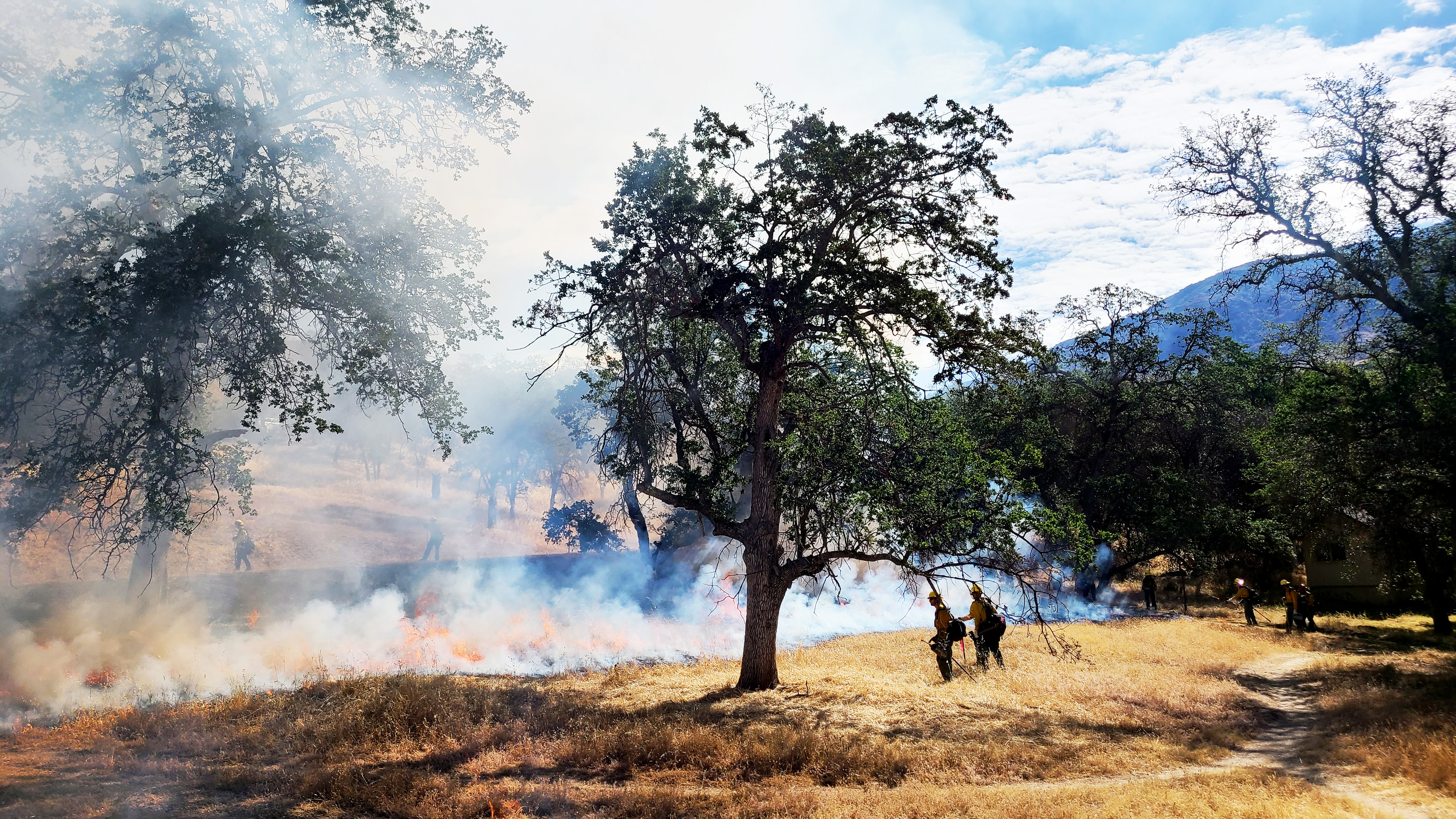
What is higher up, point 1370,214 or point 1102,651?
point 1370,214

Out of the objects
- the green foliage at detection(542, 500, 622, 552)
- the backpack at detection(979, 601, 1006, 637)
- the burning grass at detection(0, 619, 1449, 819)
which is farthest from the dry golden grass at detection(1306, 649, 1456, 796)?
the green foliage at detection(542, 500, 622, 552)

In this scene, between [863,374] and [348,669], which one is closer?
[863,374]

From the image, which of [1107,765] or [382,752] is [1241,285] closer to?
[1107,765]

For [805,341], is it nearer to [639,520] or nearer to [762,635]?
[762,635]

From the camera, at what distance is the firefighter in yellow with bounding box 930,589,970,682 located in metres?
15.7

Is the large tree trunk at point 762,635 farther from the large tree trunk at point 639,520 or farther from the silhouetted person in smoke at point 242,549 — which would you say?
the silhouetted person in smoke at point 242,549

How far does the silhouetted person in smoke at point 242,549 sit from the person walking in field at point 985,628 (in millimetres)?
31854

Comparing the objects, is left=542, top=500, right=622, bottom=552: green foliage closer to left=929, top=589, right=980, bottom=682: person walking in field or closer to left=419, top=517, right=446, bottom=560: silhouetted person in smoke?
left=419, top=517, right=446, bottom=560: silhouetted person in smoke

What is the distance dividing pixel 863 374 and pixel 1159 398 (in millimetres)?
21573

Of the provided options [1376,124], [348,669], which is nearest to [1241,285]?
[1376,124]

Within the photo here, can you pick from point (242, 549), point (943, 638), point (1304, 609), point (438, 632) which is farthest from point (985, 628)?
point (242, 549)

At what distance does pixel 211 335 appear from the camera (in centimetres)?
1298

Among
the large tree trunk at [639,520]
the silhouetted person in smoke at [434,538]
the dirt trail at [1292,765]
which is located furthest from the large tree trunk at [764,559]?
the silhouetted person in smoke at [434,538]

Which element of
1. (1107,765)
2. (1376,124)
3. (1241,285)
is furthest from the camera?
(1241,285)
